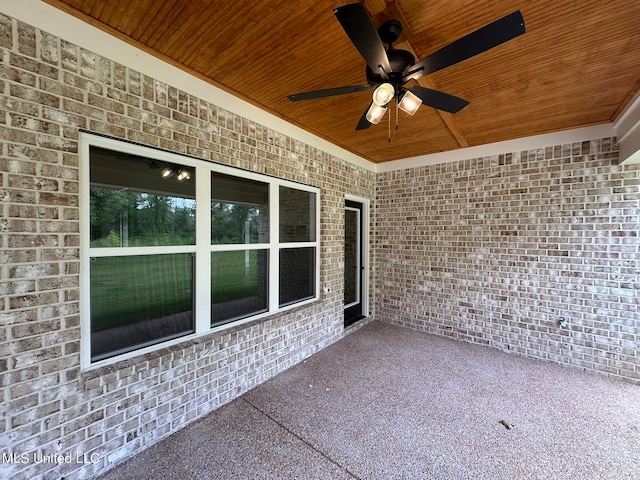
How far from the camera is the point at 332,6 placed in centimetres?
172

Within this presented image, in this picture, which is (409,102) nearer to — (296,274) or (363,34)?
(363,34)

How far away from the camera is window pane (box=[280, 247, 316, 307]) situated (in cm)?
349

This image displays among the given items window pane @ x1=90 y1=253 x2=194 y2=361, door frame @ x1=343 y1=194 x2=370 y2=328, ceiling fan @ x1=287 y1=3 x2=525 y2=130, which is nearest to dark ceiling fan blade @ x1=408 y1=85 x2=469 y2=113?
ceiling fan @ x1=287 y1=3 x2=525 y2=130

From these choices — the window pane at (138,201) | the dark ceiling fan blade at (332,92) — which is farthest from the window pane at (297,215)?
the dark ceiling fan blade at (332,92)

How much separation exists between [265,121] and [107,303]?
2350mm

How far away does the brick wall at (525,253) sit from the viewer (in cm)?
329

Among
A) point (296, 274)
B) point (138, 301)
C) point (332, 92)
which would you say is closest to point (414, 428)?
point (296, 274)

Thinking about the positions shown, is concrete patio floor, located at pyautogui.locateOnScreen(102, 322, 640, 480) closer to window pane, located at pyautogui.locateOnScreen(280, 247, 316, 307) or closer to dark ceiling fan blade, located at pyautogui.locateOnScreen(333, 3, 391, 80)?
window pane, located at pyautogui.locateOnScreen(280, 247, 316, 307)

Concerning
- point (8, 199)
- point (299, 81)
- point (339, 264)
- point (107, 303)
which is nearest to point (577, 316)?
point (339, 264)

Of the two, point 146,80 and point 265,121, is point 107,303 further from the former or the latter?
point 265,121

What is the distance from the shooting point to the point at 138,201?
2170 mm

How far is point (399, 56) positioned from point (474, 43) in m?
0.53

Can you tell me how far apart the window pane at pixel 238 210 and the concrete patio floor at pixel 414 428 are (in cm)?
168

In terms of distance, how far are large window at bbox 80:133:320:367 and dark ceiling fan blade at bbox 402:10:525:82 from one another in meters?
1.96
